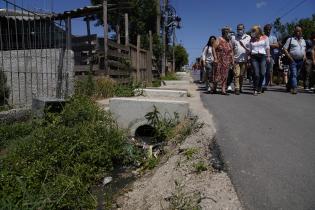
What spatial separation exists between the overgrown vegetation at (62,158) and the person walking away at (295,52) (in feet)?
18.5

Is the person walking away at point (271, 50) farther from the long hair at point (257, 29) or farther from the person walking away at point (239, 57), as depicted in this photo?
the long hair at point (257, 29)

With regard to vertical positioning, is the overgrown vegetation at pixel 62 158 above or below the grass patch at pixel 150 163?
above

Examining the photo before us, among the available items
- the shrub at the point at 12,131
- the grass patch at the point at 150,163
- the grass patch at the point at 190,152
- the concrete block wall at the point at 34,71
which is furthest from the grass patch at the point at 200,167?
the concrete block wall at the point at 34,71

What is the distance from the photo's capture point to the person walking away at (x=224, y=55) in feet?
31.1

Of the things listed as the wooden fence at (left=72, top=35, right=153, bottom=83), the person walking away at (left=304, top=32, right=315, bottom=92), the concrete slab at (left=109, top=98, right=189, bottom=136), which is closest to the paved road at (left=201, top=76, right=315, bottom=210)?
the concrete slab at (left=109, top=98, right=189, bottom=136)

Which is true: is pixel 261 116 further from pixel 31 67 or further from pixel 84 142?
pixel 31 67

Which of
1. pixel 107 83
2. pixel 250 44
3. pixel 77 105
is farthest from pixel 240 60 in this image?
pixel 77 105

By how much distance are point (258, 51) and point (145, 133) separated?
12.7 ft

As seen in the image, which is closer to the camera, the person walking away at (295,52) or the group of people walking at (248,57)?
the group of people walking at (248,57)

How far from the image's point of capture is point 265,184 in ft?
11.0

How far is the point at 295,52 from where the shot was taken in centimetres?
1009

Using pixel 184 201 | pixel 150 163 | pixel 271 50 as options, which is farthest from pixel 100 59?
pixel 184 201

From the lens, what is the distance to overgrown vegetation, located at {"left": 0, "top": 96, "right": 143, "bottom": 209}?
379cm

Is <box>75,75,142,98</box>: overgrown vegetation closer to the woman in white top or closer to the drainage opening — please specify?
the drainage opening
